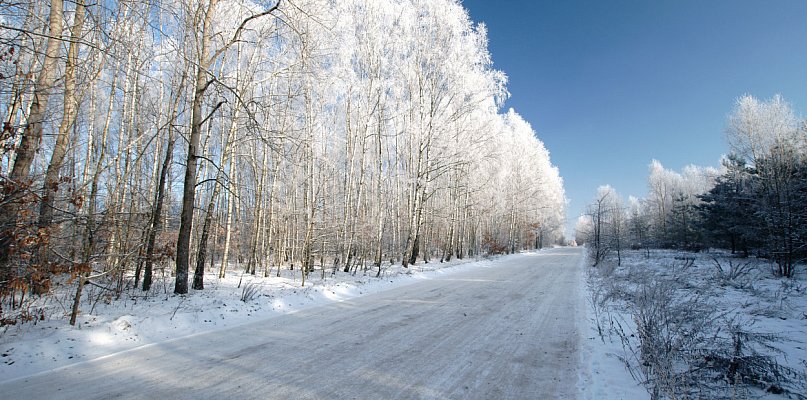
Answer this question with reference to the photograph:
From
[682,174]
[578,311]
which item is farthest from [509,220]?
[682,174]

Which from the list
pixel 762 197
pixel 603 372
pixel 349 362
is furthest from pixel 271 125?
pixel 762 197

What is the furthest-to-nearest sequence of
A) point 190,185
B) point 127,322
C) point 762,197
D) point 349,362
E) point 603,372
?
point 762,197 → point 190,185 → point 127,322 → point 349,362 → point 603,372

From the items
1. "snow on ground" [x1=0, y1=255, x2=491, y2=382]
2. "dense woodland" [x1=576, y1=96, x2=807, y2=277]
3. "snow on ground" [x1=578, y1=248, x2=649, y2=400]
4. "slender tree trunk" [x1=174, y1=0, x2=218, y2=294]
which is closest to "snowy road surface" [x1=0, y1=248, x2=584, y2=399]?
"snow on ground" [x1=578, y1=248, x2=649, y2=400]

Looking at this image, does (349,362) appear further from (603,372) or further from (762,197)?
(762,197)

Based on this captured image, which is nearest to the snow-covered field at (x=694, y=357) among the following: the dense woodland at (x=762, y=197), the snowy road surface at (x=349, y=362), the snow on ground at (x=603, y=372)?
the snow on ground at (x=603, y=372)

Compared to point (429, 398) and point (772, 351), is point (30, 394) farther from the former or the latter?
point (772, 351)

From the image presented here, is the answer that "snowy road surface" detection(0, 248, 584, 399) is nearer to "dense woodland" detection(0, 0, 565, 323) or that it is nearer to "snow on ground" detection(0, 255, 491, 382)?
"snow on ground" detection(0, 255, 491, 382)

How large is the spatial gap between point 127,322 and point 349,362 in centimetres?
353

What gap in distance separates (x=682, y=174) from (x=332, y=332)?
84201 mm

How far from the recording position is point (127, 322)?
4.82 meters

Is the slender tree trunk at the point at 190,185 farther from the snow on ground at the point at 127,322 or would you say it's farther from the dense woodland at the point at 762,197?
the dense woodland at the point at 762,197

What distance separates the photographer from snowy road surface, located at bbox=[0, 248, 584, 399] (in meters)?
3.09

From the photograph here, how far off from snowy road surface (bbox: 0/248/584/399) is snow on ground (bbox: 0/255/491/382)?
0.37 meters

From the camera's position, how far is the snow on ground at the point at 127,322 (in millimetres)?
3820
